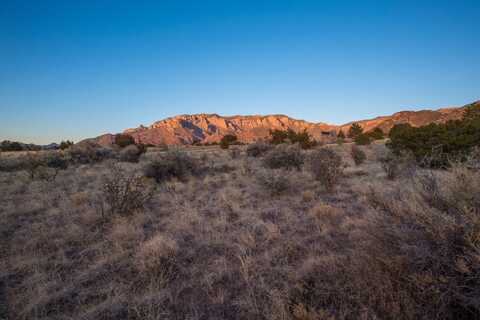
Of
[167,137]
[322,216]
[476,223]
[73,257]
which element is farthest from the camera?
[167,137]

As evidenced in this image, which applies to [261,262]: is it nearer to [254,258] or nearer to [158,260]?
[254,258]

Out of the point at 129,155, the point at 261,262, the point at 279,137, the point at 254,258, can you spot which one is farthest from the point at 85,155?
the point at 261,262

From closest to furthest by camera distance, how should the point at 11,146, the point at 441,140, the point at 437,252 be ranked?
the point at 437,252, the point at 441,140, the point at 11,146

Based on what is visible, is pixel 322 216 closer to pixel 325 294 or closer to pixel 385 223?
pixel 385 223

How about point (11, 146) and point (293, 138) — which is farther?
point (11, 146)

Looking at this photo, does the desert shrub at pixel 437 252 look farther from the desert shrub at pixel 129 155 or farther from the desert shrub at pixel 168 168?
→ the desert shrub at pixel 129 155

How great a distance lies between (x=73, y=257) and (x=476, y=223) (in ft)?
18.8

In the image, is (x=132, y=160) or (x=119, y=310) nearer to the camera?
(x=119, y=310)

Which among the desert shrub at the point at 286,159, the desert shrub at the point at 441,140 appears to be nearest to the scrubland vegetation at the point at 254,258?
the desert shrub at the point at 286,159

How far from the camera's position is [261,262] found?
3453 millimetres

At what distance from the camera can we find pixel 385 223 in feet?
9.02

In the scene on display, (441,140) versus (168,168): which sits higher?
(441,140)

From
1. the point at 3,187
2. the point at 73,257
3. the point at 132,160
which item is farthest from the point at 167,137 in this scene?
the point at 73,257

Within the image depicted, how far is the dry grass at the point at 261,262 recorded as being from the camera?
6.92 feet
